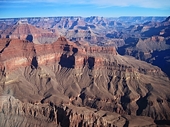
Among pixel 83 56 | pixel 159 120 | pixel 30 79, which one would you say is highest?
pixel 83 56

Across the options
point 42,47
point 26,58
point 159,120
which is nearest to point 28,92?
point 26,58

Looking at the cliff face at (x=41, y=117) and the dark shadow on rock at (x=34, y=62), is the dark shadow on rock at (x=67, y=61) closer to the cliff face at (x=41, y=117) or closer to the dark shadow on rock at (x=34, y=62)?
the dark shadow on rock at (x=34, y=62)

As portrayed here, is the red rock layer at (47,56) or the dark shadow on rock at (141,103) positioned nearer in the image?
the dark shadow on rock at (141,103)

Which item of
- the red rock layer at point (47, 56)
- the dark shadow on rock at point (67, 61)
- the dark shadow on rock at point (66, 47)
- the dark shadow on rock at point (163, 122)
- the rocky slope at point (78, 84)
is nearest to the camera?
the dark shadow on rock at point (163, 122)

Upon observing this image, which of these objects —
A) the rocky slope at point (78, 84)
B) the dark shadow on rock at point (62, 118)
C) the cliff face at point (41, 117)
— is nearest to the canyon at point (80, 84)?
the rocky slope at point (78, 84)

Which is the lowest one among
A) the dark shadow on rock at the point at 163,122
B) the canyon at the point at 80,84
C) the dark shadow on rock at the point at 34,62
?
the dark shadow on rock at the point at 163,122

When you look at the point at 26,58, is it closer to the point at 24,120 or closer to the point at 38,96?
the point at 38,96

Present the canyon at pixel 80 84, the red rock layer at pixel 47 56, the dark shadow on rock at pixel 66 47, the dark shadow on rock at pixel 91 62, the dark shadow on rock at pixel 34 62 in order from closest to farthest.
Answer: the canyon at pixel 80 84, the red rock layer at pixel 47 56, the dark shadow on rock at pixel 34 62, the dark shadow on rock at pixel 91 62, the dark shadow on rock at pixel 66 47

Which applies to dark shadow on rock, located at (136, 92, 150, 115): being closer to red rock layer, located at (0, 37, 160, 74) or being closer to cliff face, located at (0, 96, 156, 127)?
red rock layer, located at (0, 37, 160, 74)
